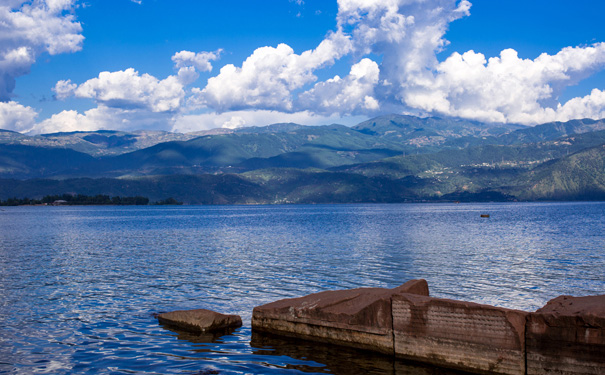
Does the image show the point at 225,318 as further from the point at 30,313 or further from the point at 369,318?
the point at 30,313

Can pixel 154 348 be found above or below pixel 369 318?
below

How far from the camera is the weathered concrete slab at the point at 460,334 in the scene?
1559cm

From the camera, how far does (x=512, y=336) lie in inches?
613

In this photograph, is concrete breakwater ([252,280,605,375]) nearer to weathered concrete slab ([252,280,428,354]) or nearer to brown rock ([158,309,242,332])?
weathered concrete slab ([252,280,428,354])

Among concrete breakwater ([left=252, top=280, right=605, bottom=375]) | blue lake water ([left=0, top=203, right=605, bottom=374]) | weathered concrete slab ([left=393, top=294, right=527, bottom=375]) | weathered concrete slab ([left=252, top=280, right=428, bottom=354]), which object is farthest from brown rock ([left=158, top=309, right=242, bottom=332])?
weathered concrete slab ([left=393, top=294, right=527, bottom=375])

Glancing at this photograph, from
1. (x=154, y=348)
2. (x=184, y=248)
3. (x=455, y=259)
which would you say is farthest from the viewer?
(x=184, y=248)

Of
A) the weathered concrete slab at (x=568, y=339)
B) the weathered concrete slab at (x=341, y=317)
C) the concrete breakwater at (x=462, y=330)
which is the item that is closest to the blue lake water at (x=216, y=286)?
the weathered concrete slab at (x=341, y=317)

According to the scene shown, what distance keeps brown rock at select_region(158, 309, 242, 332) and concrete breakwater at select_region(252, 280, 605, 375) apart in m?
4.00

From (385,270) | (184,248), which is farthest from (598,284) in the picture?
(184,248)

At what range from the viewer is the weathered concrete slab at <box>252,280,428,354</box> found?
18.7 meters

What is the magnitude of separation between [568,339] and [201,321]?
15634 millimetres

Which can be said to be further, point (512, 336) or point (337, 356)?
point (337, 356)

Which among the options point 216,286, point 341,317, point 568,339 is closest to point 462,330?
point 568,339

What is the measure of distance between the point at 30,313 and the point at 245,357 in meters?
14.6
